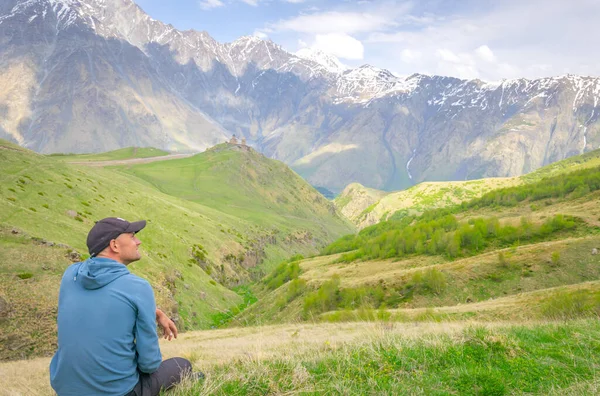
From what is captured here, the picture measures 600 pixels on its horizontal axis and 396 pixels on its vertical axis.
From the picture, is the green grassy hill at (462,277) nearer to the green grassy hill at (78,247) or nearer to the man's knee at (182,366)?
the green grassy hill at (78,247)

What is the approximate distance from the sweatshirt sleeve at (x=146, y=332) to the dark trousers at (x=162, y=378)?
353 millimetres

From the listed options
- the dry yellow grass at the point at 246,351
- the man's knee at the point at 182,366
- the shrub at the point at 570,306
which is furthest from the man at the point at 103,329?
the shrub at the point at 570,306

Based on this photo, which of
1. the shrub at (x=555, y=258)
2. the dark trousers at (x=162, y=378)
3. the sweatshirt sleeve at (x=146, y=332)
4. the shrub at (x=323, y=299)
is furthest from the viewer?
the shrub at (x=323, y=299)

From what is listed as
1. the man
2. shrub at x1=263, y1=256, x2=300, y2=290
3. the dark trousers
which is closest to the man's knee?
the dark trousers

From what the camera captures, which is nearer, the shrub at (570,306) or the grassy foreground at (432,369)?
the grassy foreground at (432,369)

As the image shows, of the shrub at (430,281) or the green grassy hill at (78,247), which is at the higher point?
the shrub at (430,281)

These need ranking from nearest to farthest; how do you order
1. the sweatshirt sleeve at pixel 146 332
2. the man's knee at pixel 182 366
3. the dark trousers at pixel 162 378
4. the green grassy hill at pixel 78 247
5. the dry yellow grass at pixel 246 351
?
1. the sweatshirt sleeve at pixel 146 332
2. the dark trousers at pixel 162 378
3. the man's knee at pixel 182 366
4. the dry yellow grass at pixel 246 351
5. the green grassy hill at pixel 78 247

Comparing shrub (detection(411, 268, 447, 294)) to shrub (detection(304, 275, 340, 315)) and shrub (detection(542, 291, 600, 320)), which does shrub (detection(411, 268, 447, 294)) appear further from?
shrub (detection(542, 291, 600, 320))

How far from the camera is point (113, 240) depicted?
19.6 ft

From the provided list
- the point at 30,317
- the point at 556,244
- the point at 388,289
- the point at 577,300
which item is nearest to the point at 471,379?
the point at 577,300

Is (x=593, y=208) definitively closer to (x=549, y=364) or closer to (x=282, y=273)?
(x=282, y=273)

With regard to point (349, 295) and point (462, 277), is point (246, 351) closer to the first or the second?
point (349, 295)

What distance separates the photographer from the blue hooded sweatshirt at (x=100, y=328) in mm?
5277

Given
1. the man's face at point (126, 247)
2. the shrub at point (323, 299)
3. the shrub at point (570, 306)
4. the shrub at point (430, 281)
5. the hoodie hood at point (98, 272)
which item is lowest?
the shrub at point (323, 299)
